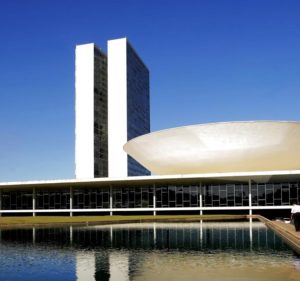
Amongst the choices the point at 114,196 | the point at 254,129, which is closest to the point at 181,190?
the point at 114,196

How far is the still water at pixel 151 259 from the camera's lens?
38.1 feet

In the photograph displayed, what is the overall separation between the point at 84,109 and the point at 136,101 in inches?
519

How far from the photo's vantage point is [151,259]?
14.3m

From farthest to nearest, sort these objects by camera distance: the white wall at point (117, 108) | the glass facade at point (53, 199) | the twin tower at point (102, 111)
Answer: the twin tower at point (102, 111) < the white wall at point (117, 108) < the glass facade at point (53, 199)

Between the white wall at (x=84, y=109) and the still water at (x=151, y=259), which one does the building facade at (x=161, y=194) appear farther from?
the white wall at (x=84, y=109)

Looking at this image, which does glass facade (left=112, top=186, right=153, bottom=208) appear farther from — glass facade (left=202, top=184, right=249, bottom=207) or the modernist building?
glass facade (left=202, top=184, right=249, bottom=207)

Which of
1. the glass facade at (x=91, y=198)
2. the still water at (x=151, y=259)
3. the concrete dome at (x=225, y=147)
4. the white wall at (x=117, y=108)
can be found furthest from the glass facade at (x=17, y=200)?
the white wall at (x=117, y=108)

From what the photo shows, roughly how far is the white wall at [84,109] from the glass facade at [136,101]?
8.06 m

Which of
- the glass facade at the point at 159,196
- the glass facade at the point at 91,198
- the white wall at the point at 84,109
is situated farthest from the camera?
the white wall at the point at 84,109

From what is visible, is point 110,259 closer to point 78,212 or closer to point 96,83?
point 78,212

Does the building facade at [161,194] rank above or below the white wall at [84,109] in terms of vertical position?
below

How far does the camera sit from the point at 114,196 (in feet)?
178

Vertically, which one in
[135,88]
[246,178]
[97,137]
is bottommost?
[246,178]

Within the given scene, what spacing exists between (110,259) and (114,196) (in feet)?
131
